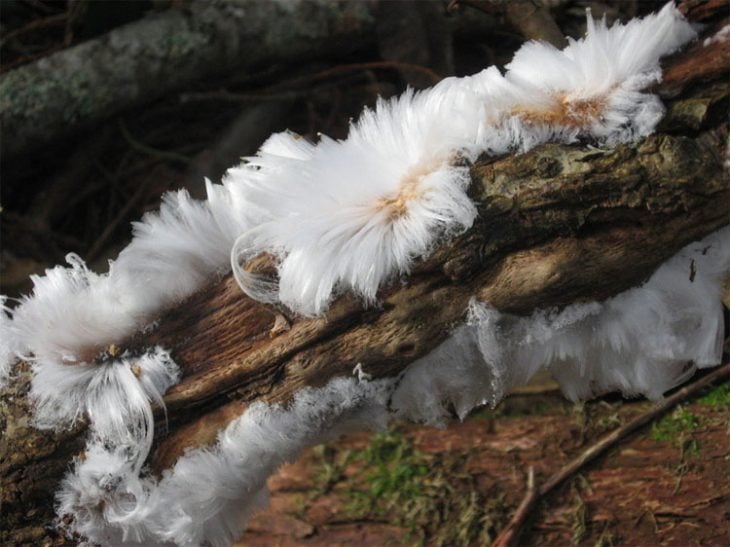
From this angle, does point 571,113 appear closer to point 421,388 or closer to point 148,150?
point 421,388

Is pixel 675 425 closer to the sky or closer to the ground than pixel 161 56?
closer to the ground

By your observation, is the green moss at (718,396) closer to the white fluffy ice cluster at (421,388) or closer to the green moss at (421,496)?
the green moss at (421,496)

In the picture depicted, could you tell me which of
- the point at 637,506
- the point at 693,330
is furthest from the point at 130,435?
the point at 637,506

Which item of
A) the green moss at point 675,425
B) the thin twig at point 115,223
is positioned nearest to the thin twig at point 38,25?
the thin twig at point 115,223

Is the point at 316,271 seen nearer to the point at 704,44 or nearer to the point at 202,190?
the point at 704,44

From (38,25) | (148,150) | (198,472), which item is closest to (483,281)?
(198,472)

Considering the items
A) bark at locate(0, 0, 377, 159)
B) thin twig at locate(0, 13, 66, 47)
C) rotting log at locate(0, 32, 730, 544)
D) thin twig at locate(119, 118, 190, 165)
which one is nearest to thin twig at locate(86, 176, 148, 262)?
thin twig at locate(119, 118, 190, 165)
